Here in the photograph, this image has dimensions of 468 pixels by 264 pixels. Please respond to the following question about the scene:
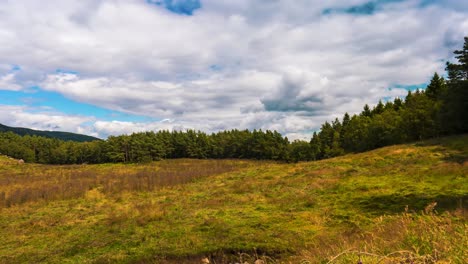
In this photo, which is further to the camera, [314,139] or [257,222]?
[314,139]

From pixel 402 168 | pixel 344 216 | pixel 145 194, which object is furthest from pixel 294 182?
pixel 145 194

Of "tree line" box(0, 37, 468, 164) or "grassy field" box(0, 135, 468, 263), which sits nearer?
"grassy field" box(0, 135, 468, 263)

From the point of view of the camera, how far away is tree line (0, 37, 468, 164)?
43919 millimetres

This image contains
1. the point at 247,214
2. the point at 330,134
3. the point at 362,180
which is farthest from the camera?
the point at 330,134

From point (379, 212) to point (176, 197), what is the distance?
49.8ft

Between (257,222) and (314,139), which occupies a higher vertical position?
(314,139)

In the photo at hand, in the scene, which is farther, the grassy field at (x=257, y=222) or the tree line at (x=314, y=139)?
the tree line at (x=314, y=139)

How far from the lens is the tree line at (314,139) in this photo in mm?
43919

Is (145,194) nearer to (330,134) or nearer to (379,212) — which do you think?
(379,212)

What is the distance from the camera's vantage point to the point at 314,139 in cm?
8581

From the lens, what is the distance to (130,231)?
13812 millimetres

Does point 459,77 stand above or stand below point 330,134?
above

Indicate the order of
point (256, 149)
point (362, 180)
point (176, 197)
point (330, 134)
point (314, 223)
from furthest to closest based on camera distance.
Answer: point (256, 149)
point (330, 134)
point (176, 197)
point (362, 180)
point (314, 223)

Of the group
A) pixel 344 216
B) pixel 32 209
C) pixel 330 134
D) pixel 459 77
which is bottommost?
pixel 32 209
